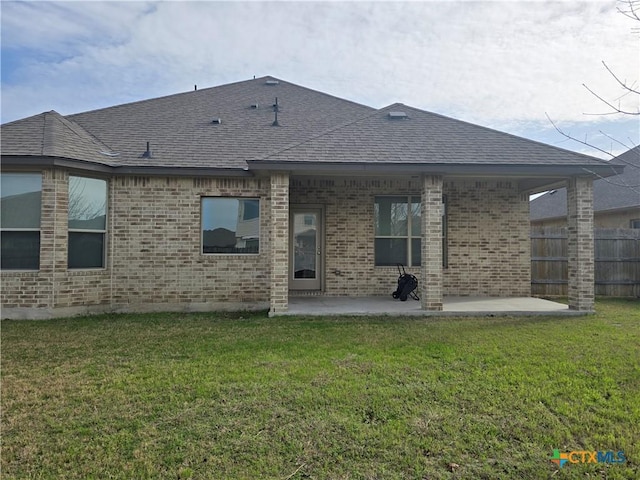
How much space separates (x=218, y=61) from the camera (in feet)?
39.8

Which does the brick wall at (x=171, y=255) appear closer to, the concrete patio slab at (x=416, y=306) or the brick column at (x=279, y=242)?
the brick column at (x=279, y=242)

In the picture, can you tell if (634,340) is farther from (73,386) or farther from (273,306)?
(73,386)

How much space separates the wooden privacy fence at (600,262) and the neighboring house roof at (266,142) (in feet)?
8.63

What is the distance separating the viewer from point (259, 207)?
355 inches

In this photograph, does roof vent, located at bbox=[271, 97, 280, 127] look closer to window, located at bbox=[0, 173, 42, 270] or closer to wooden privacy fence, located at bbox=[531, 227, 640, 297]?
window, located at bbox=[0, 173, 42, 270]

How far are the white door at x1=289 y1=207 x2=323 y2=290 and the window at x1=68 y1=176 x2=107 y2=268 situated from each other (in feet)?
14.7

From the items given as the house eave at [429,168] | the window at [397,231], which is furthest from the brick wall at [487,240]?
the house eave at [429,168]

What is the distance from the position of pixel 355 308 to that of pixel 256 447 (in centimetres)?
552

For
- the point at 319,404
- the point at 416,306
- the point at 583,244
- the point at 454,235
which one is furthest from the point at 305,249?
the point at 319,404

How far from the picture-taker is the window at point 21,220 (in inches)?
299

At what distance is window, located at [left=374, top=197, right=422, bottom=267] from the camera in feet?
33.7

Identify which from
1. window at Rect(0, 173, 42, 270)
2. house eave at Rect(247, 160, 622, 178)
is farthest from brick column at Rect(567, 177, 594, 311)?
window at Rect(0, 173, 42, 270)

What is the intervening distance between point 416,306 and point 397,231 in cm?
248

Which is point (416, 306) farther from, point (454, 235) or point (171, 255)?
point (171, 255)
